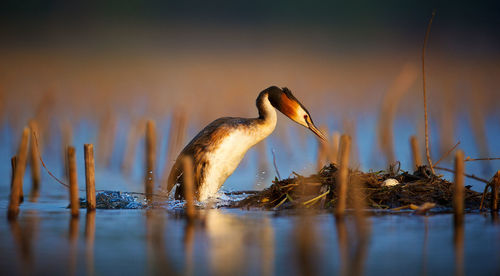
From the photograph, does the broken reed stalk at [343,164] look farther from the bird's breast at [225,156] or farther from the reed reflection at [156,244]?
the bird's breast at [225,156]

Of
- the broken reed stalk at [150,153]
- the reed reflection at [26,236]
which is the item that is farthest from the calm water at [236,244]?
the broken reed stalk at [150,153]

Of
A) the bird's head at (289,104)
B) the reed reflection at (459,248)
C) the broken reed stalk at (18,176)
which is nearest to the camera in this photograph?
Result: the reed reflection at (459,248)

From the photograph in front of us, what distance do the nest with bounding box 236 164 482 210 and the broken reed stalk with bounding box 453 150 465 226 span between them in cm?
88

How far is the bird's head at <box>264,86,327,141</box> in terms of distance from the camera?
1068 centimetres

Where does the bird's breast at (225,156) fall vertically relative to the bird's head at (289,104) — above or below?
below

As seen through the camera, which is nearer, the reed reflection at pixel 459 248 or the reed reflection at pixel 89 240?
the reed reflection at pixel 459 248

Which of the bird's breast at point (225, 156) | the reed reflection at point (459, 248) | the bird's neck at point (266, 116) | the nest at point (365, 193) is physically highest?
the bird's neck at point (266, 116)

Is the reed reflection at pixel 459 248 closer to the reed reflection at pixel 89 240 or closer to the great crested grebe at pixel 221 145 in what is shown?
the reed reflection at pixel 89 240

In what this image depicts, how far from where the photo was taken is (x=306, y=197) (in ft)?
30.2

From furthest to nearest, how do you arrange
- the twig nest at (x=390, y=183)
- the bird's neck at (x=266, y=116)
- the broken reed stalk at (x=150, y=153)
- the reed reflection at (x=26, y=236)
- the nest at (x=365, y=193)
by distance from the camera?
the broken reed stalk at (x=150, y=153), the bird's neck at (x=266, y=116), the twig nest at (x=390, y=183), the nest at (x=365, y=193), the reed reflection at (x=26, y=236)

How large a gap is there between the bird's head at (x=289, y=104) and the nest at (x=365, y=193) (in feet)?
4.76

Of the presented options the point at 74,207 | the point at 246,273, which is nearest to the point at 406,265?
the point at 246,273

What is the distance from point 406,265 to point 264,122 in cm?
496

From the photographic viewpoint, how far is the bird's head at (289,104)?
35.0 ft
